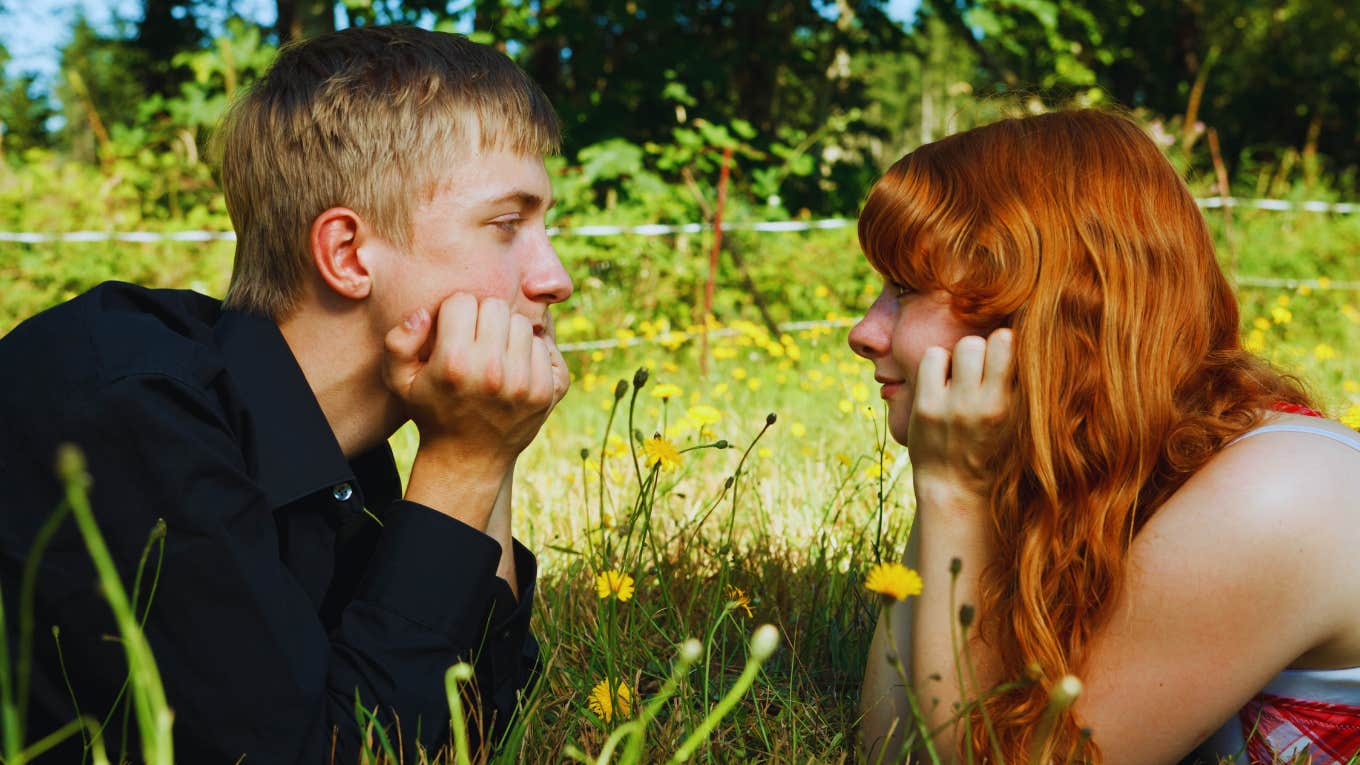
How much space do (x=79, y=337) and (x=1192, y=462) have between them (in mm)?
1566

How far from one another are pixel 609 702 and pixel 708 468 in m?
2.08

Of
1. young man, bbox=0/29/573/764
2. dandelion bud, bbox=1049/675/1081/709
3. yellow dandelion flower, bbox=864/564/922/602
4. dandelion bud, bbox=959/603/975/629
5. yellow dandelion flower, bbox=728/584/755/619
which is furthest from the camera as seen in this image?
yellow dandelion flower, bbox=728/584/755/619

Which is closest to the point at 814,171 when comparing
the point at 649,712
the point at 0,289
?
the point at 0,289

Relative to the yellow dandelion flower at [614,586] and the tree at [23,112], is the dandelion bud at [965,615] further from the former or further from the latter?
the tree at [23,112]

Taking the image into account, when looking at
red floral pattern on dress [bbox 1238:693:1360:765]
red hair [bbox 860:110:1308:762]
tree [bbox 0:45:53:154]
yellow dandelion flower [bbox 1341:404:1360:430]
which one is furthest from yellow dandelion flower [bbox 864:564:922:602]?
tree [bbox 0:45:53:154]

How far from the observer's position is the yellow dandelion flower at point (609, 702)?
66.1 inches

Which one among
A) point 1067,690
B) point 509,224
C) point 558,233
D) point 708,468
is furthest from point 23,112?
point 1067,690

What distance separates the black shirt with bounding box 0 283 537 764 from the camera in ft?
4.29

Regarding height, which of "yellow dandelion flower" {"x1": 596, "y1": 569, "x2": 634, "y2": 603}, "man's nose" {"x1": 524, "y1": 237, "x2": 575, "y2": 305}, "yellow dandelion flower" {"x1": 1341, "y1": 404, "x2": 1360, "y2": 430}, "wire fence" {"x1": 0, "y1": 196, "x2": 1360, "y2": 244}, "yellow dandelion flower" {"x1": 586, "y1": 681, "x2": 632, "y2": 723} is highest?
"man's nose" {"x1": 524, "y1": 237, "x2": 575, "y2": 305}

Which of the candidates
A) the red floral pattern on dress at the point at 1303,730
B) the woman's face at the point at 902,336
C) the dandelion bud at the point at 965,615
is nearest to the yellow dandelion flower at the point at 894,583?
the dandelion bud at the point at 965,615

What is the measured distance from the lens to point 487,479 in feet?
5.57

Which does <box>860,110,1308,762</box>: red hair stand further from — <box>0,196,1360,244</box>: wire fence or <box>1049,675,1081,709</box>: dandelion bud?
<box>0,196,1360,244</box>: wire fence

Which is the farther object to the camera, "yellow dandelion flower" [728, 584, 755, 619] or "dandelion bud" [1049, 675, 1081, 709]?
"yellow dandelion flower" [728, 584, 755, 619]

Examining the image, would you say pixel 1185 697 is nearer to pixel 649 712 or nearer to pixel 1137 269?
pixel 1137 269
